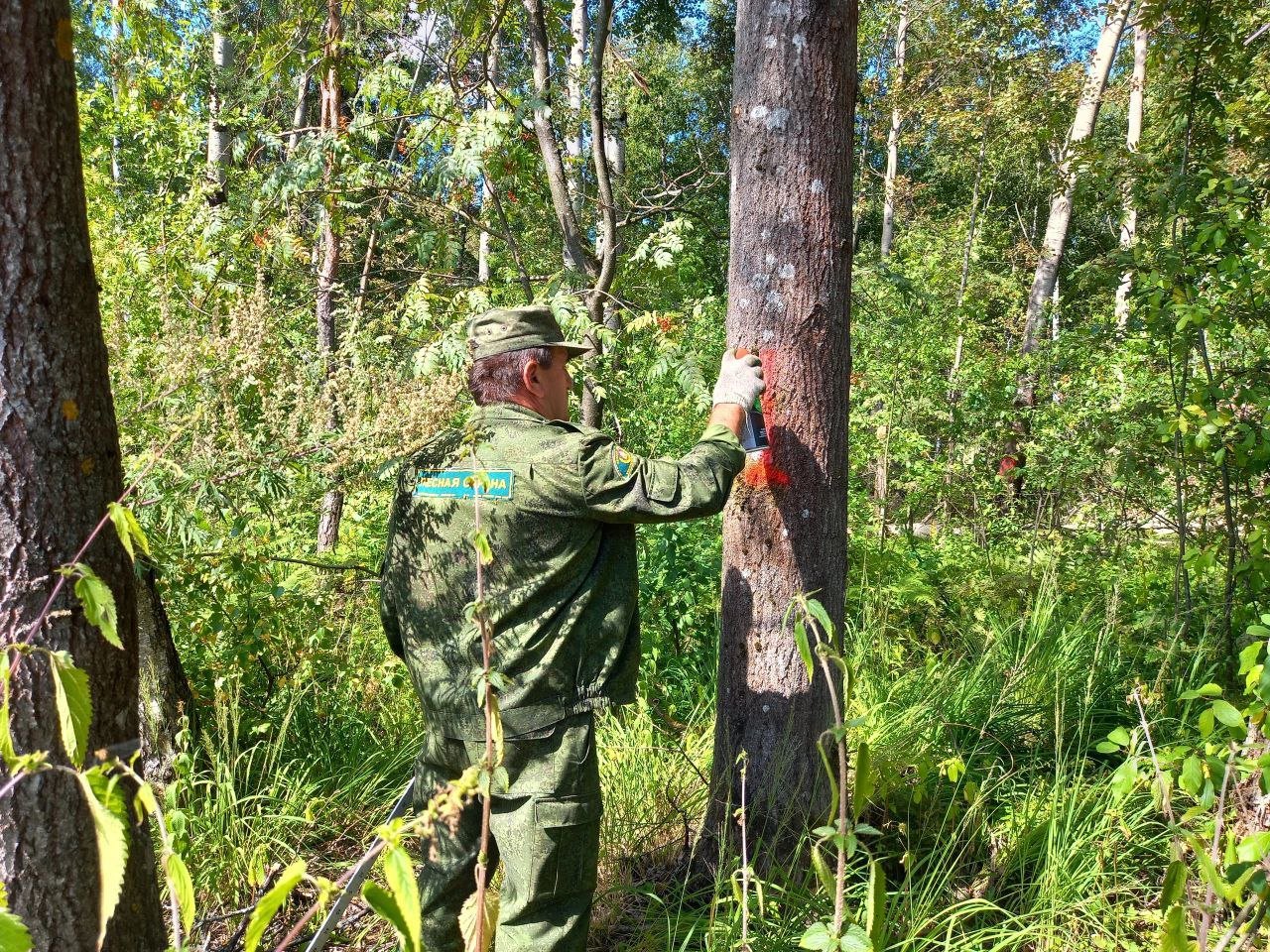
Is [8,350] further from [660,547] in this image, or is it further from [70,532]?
[660,547]

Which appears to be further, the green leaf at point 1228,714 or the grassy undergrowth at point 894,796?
the grassy undergrowth at point 894,796

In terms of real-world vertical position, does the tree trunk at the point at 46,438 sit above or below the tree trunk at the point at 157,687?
above

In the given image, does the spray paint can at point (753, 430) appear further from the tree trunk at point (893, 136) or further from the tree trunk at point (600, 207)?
the tree trunk at point (893, 136)

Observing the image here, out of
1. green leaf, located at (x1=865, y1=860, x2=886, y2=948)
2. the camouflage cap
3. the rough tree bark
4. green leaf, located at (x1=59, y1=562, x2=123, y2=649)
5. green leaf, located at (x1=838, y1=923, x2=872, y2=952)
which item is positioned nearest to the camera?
green leaf, located at (x1=59, y1=562, x2=123, y2=649)

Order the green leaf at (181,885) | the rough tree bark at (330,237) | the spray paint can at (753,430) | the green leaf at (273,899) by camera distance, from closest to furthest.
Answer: the green leaf at (273,899), the green leaf at (181,885), the spray paint can at (753,430), the rough tree bark at (330,237)

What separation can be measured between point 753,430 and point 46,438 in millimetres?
1815

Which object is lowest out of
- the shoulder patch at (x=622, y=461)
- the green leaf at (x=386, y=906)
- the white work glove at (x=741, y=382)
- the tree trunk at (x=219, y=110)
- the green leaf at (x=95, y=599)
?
the green leaf at (x=386, y=906)

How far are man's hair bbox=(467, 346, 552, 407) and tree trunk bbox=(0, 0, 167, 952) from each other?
104 cm

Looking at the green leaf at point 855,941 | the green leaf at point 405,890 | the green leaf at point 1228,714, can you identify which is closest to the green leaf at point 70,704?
the green leaf at point 405,890

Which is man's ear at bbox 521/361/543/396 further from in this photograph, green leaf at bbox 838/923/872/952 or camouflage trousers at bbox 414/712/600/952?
green leaf at bbox 838/923/872/952

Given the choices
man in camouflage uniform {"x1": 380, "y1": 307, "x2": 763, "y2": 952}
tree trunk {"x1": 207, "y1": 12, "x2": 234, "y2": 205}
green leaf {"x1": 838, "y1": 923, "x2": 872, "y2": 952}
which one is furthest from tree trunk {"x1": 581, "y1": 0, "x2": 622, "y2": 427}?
green leaf {"x1": 838, "y1": 923, "x2": 872, "y2": 952}

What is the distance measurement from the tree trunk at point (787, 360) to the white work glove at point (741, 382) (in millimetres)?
95

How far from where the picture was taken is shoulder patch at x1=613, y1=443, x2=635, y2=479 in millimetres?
2547

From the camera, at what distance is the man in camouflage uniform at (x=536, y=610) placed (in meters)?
2.55
